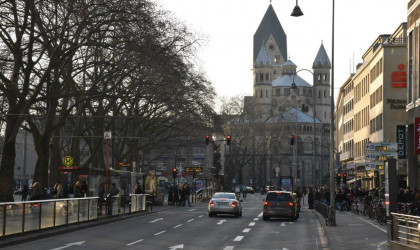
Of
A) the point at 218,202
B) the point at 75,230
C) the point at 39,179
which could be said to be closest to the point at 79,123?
the point at 39,179

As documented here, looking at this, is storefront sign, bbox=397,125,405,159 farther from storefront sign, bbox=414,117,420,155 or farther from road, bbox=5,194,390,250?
road, bbox=5,194,390,250

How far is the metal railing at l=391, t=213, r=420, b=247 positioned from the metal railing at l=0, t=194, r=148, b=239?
392 inches

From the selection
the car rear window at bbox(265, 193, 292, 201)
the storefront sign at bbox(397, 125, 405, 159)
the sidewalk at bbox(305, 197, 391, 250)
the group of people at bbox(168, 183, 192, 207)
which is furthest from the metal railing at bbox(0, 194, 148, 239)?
the group of people at bbox(168, 183, 192, 207)

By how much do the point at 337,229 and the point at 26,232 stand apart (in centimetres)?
1222

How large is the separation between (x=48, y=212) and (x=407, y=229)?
13693 millimetres

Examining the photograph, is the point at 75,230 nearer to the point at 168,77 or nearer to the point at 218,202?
the point at 218,202

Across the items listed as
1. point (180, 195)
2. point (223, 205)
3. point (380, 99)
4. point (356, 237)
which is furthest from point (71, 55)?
point (380, 99)

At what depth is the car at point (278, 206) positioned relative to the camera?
41.2 metres

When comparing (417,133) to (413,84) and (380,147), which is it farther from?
(413,84)

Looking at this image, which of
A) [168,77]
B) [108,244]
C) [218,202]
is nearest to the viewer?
[108,244]

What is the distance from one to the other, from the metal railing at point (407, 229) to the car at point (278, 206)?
21.6m

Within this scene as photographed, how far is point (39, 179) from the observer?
153ft

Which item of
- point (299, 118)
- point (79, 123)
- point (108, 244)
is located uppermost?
point (299, 118)

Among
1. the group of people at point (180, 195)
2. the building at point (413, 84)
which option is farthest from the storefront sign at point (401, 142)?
the group of people at point (180, 195)
